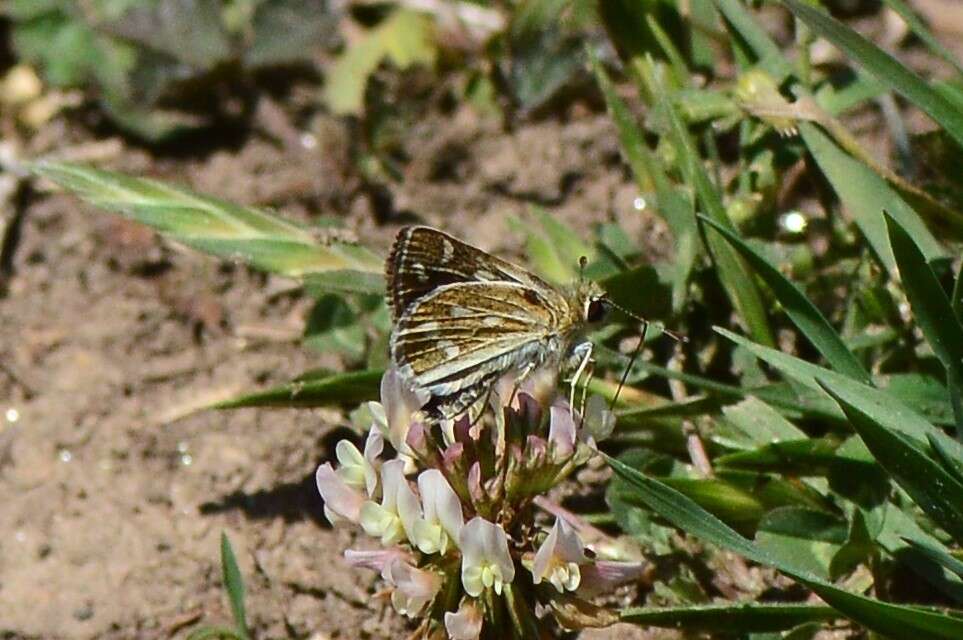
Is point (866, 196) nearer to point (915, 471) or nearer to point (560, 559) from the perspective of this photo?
point (915, 471)

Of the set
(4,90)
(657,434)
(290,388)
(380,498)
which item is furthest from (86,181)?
(4,90)

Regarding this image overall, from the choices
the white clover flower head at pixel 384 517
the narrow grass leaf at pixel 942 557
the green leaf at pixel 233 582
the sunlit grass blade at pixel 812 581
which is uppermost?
the narrow grass leaf at pixel 942 557

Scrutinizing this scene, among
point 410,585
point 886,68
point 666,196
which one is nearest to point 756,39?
point 666,196

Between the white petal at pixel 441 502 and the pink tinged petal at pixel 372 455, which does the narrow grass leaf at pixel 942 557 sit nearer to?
the white petal at pixel 441 502

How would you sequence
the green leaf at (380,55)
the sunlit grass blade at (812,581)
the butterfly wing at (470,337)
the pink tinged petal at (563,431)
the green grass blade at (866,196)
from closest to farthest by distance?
the sunlit grass blade at (812,581)
the pink tinged petal at (563,431)
the butterfly wing at (470,337)
the green grass blade at (866,196)
the green leaf at (380,55)

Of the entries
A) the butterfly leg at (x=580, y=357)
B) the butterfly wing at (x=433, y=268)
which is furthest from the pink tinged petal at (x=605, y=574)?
the butterfly wing at (x=433, y=268)

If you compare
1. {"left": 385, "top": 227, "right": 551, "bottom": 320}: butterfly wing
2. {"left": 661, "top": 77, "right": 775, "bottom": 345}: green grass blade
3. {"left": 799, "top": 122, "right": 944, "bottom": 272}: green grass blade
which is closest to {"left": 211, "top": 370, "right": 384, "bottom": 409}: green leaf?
{"left": 385, "top": 227, "right": 551, "bottom": 320}: butterfly wing
